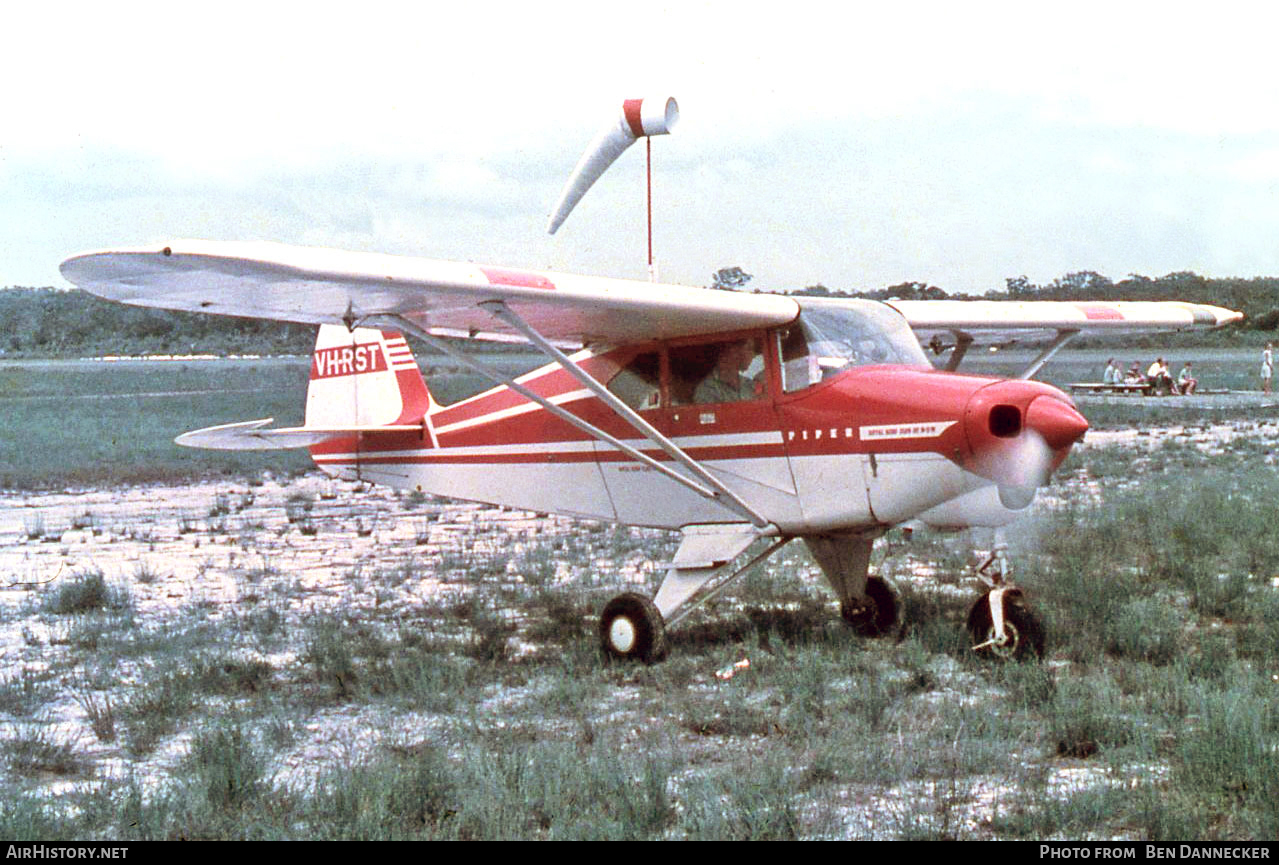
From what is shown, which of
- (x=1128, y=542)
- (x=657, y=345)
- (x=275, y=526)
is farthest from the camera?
(x=275, y=526)

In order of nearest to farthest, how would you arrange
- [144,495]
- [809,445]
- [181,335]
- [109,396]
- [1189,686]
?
[1189,686] → [809,445] → [144,495] → [109,396] → [181,335]

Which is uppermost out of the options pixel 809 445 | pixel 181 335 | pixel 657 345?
pixel 181 335

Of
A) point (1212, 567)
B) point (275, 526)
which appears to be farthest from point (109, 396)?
point (1212, 567)

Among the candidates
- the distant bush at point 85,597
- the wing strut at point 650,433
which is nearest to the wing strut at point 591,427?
the wing strut at point 650,433

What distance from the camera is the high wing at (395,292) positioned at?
634cm

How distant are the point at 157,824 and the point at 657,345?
476 centimetres

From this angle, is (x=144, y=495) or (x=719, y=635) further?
(x=144, y=495)

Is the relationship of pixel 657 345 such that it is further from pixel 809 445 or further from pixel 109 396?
pixel 109 396

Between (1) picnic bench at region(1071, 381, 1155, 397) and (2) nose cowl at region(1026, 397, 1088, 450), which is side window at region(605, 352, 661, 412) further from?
(1) picnic bench at region(1071, 381, 1155, 397)

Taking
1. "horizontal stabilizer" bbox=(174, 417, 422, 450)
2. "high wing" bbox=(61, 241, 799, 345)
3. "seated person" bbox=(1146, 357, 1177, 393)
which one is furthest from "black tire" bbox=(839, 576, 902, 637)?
"seated person" bbox=(1146, 357, 1177, 393)

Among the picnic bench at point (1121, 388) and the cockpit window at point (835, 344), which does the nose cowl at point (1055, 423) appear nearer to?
the cockpit window at point (835, 344)

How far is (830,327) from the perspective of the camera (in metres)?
7.93

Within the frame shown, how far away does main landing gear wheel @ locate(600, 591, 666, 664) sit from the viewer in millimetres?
7684

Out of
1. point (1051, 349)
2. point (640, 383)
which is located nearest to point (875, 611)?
point (640, 383)
